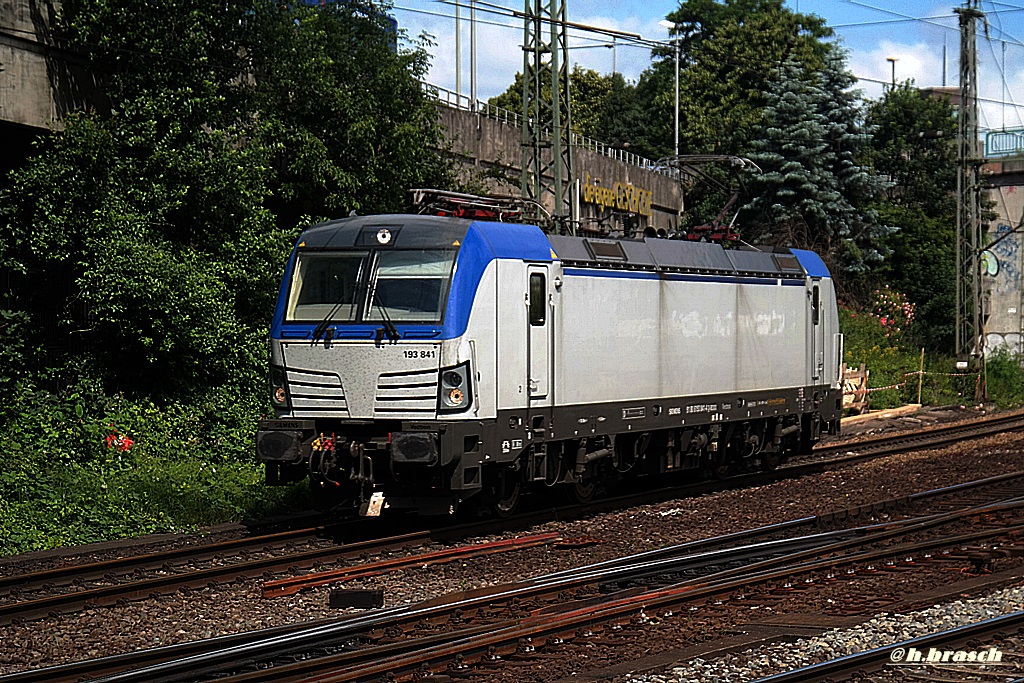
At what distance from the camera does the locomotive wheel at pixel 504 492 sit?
49.0 ft

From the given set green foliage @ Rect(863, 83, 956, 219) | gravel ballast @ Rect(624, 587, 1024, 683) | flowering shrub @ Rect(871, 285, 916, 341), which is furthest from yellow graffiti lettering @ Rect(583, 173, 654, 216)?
gravel ballast @ Rect(624, 587, 1024, 683)

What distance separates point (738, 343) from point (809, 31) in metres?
53.8

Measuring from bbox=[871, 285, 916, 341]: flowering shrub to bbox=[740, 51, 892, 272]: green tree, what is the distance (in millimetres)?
1302

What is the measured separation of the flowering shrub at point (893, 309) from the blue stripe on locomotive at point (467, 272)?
27875mm

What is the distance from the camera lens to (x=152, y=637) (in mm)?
9820

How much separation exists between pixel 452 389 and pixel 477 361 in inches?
17.7

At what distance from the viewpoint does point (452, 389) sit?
13.5m

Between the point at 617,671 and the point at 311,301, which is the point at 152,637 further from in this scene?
the point at 311,301

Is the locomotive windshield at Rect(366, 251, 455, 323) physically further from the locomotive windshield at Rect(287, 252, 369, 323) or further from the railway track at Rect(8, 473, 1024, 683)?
the railway track at Rect(8, 473, 1024, 683)

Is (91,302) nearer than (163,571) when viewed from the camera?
No

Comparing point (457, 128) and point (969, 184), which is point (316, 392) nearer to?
point (457, 128)

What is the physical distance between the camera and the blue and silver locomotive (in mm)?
13570

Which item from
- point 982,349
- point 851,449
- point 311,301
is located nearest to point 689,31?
point 982,349

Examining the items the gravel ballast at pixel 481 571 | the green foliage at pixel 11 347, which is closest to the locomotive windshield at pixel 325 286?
the gravel ballast at pixel 481 571
